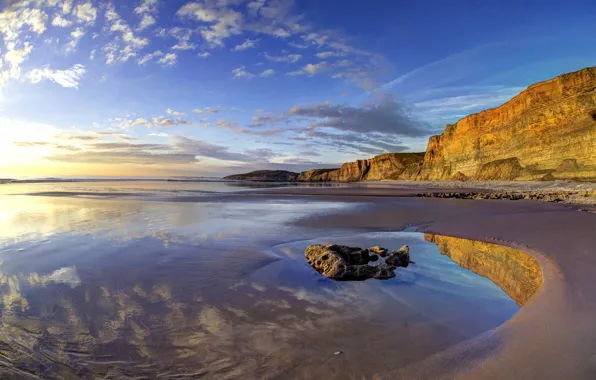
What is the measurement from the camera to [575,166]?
3394 centimetres

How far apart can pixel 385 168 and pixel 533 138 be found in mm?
75171

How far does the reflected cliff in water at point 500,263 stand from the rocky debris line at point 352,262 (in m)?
1.49

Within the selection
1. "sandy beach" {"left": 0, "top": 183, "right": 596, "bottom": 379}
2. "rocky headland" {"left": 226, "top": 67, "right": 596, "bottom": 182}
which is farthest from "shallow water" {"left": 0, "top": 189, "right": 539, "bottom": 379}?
"rocky headland" {"left": 226, "top": 67, "right": 596, "bottom": 182}

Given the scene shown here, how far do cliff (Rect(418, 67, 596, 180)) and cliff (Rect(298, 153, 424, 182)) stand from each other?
29.8 metres

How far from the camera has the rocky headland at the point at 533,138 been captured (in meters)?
34.4

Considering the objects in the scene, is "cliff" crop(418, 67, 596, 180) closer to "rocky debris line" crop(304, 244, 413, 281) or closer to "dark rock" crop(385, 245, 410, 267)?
"dark rock" crop(385, 245, 410, 267)

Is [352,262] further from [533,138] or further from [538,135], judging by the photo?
[533,138]

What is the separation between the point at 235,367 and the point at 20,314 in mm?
3345

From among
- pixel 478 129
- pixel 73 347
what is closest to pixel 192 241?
pixel 73 347

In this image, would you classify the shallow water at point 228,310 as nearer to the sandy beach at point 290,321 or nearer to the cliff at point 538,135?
the sandy beach at point 290,321

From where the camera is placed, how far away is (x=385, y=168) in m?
118

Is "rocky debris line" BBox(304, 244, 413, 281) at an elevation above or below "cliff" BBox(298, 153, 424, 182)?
below

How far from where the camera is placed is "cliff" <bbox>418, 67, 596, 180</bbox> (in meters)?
34.2

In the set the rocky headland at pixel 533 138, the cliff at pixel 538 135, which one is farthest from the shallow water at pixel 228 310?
the rocky headland at pixel 533 138
